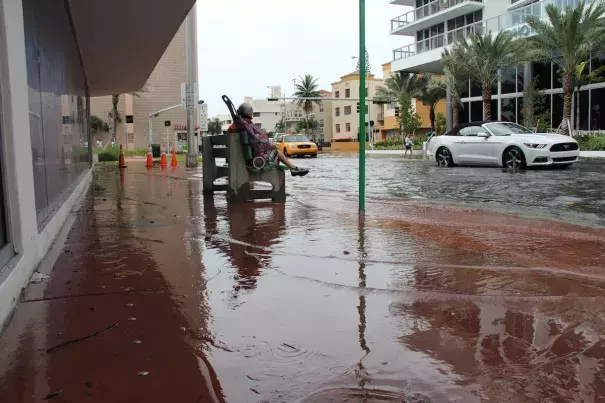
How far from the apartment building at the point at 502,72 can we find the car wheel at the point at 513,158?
48.7 ft

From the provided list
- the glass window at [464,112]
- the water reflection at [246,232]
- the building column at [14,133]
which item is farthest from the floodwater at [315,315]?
the glass window at [464,112]

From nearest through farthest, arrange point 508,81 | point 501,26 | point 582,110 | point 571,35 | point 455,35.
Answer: point 571,35 → point 582,110 → point 501,26 → point 508,81 → point 455,35

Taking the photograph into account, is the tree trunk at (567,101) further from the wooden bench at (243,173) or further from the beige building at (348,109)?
the beige building at (348,109)

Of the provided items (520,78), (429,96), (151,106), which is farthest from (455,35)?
(151,106)

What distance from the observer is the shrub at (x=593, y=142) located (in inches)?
960

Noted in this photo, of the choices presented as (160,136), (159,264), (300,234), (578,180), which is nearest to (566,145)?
(578,180)

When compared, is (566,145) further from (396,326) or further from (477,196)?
(396,326)

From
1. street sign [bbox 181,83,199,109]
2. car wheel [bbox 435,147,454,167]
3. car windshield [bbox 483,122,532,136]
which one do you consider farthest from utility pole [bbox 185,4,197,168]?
car windshield [bbox 483,122,532,136]

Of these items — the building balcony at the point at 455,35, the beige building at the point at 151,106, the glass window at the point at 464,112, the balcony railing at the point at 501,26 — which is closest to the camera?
the balcony railing at the point at 501,26

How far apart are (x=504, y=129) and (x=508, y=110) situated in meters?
20.0

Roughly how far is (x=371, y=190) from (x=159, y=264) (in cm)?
679

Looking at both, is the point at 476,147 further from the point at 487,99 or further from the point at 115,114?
the point at 115,114

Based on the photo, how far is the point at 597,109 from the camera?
94.4 ft

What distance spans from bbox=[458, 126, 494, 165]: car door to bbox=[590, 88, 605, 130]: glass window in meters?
15.5
